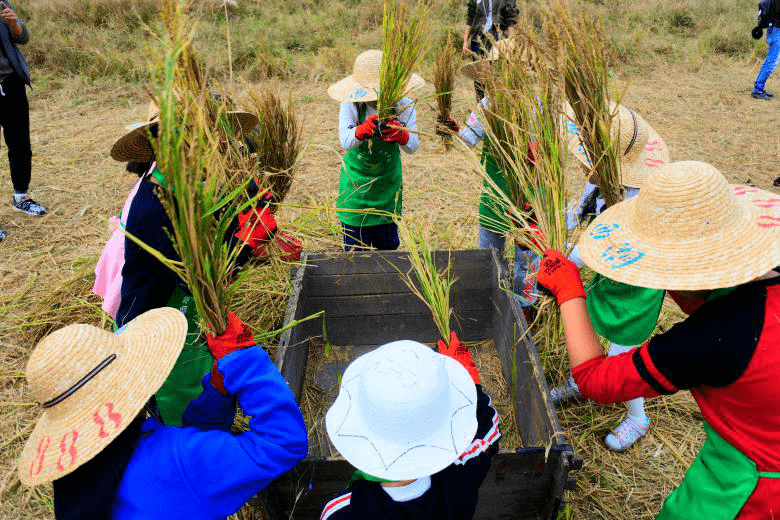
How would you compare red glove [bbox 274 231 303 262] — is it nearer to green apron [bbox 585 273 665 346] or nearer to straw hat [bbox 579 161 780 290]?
green apron [bbox 585 273 665 346]

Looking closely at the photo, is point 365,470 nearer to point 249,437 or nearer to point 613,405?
point 249,437

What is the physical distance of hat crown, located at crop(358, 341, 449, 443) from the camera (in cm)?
113

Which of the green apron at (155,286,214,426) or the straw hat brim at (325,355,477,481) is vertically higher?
the straw hat brim at (325,355,477,481)

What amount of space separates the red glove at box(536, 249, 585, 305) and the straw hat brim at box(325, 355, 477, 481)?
1.31 ft

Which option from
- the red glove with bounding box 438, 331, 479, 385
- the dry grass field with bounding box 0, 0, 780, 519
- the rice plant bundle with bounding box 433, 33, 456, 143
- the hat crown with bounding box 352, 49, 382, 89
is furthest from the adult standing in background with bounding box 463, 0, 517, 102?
the red glove with bounding box 438, 331, 479, 385

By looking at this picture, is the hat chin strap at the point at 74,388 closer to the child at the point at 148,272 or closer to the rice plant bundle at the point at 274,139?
the child at the point at 148,272

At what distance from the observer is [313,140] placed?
5.42 m

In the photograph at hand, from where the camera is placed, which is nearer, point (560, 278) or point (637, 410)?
Result: point (560, 278)

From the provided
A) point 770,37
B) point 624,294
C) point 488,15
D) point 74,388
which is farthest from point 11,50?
point 770,37

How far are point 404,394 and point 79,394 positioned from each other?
73 centimetres

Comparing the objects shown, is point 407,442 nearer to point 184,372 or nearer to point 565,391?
point 184,372

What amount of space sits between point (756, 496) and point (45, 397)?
1.70 metres

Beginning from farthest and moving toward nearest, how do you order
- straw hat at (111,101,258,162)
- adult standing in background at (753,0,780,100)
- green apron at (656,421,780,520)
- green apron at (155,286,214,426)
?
adult standing in background at (753,0,780,100) → green apron at (155,286,214,426) → straw hat at (111,101,258,162) → green apron at (656,421,780,520)

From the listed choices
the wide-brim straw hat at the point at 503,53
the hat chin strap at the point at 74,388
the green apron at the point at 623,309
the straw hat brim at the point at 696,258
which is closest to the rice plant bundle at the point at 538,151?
the wide-brim straw hat at the point at 503,53
